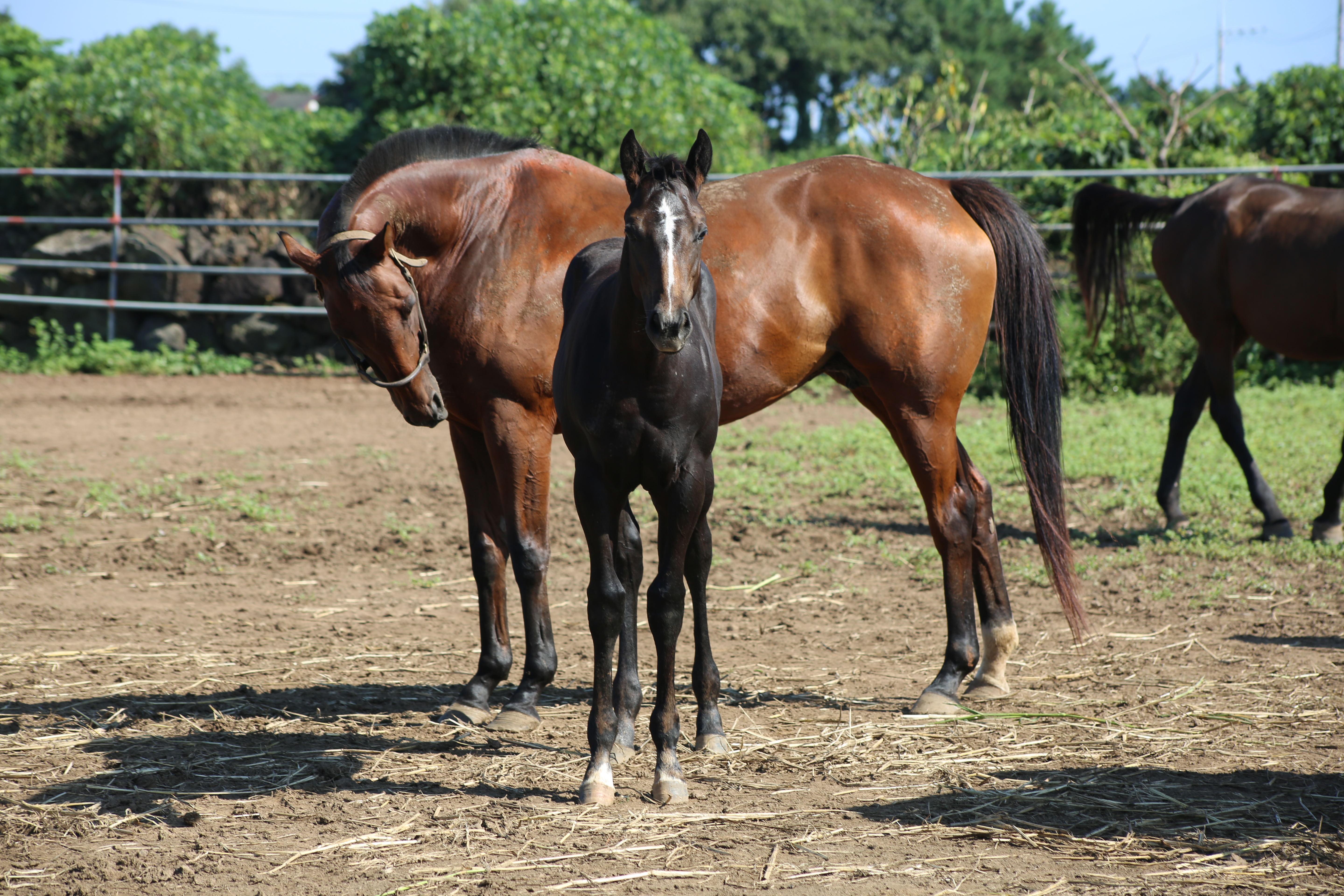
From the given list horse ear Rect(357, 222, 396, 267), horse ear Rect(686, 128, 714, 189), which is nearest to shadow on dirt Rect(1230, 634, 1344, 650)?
horse ear Rect(686, 128, 714, 189)

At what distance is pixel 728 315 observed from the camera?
391 cm

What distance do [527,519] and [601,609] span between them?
2.80ft

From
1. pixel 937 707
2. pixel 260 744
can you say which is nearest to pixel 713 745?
pixel 937 707

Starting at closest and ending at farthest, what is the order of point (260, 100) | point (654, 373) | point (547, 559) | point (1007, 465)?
1. point (654, 373)
2. point (547, 559)
3. point (1007, 465)
4. point (260, 100)

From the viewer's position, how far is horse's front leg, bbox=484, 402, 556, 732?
3.77 m

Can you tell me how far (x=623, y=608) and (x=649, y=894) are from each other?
2.79ft

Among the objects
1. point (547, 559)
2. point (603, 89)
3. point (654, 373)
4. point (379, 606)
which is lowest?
point (379, 606)

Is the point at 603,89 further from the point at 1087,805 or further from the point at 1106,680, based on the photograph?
the point at 1087,805

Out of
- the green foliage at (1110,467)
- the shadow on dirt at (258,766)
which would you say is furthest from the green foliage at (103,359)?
the shadow on dirt at (258,766)

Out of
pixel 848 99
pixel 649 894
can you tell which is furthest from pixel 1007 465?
pixel 848 99

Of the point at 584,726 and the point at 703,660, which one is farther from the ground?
the point at 703,660

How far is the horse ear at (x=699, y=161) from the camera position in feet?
9.30

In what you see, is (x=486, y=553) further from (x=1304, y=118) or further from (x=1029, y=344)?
(x=1304, y=118)

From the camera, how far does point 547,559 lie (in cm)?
384
